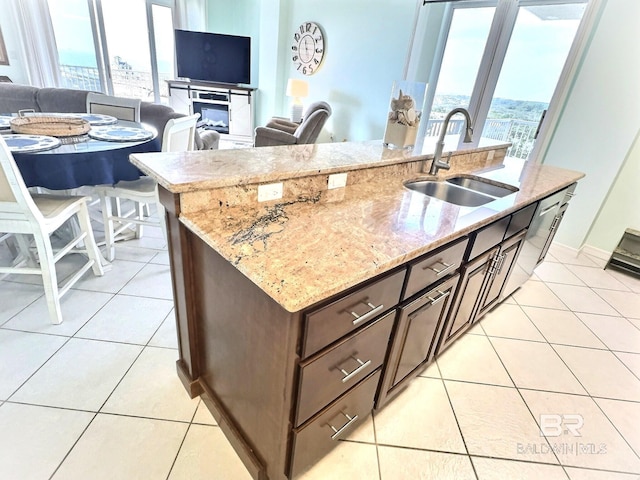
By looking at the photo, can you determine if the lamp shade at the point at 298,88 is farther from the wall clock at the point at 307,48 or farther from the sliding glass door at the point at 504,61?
the sliding glass door at the point at 504,61

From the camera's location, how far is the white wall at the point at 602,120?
8.61ft

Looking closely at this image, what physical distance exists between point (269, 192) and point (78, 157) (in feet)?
4.28

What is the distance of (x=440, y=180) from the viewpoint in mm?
1912

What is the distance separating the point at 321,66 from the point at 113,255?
4243mm

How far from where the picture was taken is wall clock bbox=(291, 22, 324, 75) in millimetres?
5027

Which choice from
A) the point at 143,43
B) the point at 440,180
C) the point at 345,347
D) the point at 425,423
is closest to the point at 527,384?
the point at 425,423

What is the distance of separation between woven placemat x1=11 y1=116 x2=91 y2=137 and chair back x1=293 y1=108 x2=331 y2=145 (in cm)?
238

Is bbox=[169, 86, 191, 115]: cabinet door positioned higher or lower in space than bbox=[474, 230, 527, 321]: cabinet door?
higher

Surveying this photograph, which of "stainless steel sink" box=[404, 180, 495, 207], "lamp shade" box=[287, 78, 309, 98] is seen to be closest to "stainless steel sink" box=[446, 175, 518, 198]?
"stainless steel sink" box=[404, 180, 495, 207]

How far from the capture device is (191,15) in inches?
232

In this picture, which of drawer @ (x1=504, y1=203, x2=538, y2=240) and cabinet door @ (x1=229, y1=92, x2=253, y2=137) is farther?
cabinet door @ (x1=229, y1=92, x2=253, y2=137)

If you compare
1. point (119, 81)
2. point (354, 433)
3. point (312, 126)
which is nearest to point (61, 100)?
point (119, 81)

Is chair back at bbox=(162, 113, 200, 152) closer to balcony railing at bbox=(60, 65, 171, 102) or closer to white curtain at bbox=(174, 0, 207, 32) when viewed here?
balcony railing at bbox=(60, 65, 171, 102)

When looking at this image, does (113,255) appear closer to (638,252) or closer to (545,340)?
(545,340)
